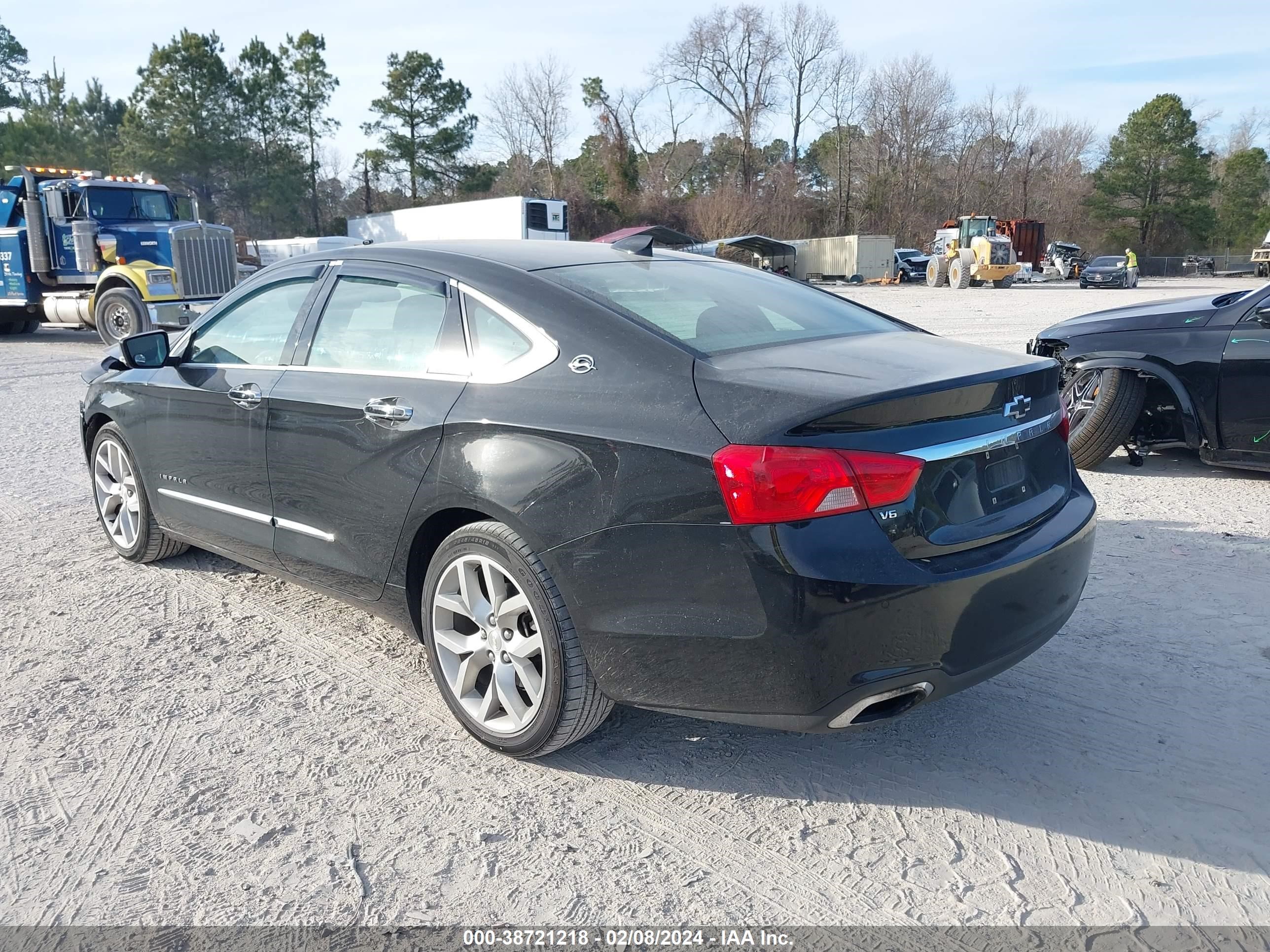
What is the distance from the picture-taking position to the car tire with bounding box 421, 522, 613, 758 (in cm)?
287

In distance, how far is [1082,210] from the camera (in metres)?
72.6

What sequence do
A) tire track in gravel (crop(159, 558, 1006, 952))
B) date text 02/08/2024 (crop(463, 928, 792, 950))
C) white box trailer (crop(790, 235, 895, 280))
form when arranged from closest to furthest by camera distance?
1. date text 02/08/2024 (crop(463, 928, 792, 950))
2. tire track in gravel (crop(159, 558, 1006, 952))
3. white box trailer (crop(790, 235, 895, 280))

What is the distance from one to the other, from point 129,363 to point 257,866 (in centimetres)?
291

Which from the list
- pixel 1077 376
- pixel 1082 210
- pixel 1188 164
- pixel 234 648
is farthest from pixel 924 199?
pixel 234 648

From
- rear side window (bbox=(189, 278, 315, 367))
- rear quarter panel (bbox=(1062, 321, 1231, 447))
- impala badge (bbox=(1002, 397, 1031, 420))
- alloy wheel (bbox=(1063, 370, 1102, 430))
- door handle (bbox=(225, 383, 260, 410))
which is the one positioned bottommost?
alloy wheel (bbox=(1063, 370, 1102, 430))

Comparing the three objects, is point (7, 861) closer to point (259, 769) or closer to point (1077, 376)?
point (259, 769)

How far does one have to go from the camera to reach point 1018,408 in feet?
9.64

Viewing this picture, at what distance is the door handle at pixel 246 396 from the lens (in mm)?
3900

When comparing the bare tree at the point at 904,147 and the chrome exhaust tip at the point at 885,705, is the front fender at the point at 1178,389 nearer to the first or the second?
the chrome exhaust tip at the point at 885,705

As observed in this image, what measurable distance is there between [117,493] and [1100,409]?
6093mm

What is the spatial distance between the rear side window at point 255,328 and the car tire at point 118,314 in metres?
13.1

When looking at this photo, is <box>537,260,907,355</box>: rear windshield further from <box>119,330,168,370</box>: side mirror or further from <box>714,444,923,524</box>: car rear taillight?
<box>119,330,168,370</box>: side mirror

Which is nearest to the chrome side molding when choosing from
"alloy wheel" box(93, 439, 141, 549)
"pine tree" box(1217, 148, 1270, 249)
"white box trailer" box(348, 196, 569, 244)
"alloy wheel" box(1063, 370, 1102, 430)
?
"alloy wheel" box(93, 439, 141, 549)

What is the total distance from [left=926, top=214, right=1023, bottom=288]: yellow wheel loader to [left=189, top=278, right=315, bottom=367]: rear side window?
39892 mm
